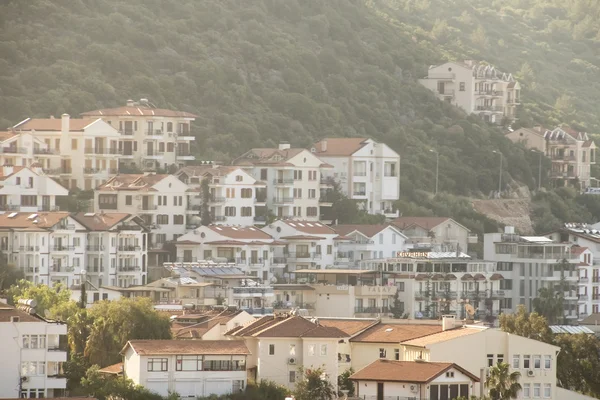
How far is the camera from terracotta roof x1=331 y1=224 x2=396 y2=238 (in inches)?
4884

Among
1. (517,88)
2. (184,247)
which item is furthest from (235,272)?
(517,88)

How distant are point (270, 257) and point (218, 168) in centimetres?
810

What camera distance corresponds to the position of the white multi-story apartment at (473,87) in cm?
16900

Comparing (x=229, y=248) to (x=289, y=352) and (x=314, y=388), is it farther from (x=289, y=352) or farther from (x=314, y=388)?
(x=314, y=388)

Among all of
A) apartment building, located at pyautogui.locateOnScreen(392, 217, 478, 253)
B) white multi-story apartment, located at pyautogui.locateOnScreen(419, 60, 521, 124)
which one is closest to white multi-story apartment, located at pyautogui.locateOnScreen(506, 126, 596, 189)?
white multi-story apartment, located at pyautogui.locateOnScreen(419, 60, 521, 124)

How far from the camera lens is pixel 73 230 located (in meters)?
109

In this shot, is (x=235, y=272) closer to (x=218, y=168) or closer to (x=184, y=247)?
(x=184, y=247)

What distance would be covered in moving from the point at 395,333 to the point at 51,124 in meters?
43.4

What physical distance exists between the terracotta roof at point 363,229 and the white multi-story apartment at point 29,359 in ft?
159

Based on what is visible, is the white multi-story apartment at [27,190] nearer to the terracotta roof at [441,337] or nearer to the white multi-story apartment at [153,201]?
the white multi-story apartment at [153,201]

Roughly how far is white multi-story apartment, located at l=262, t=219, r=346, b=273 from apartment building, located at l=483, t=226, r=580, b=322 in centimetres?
911

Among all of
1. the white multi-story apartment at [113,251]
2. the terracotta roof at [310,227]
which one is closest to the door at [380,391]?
the white multi-story apartment at [113,251]

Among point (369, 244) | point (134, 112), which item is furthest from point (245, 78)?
point (369, 244)

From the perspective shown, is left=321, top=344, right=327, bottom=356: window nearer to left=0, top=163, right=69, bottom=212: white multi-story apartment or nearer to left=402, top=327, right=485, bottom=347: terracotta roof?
left=402, top=327, right=485, bottom=347: terracotta roof
